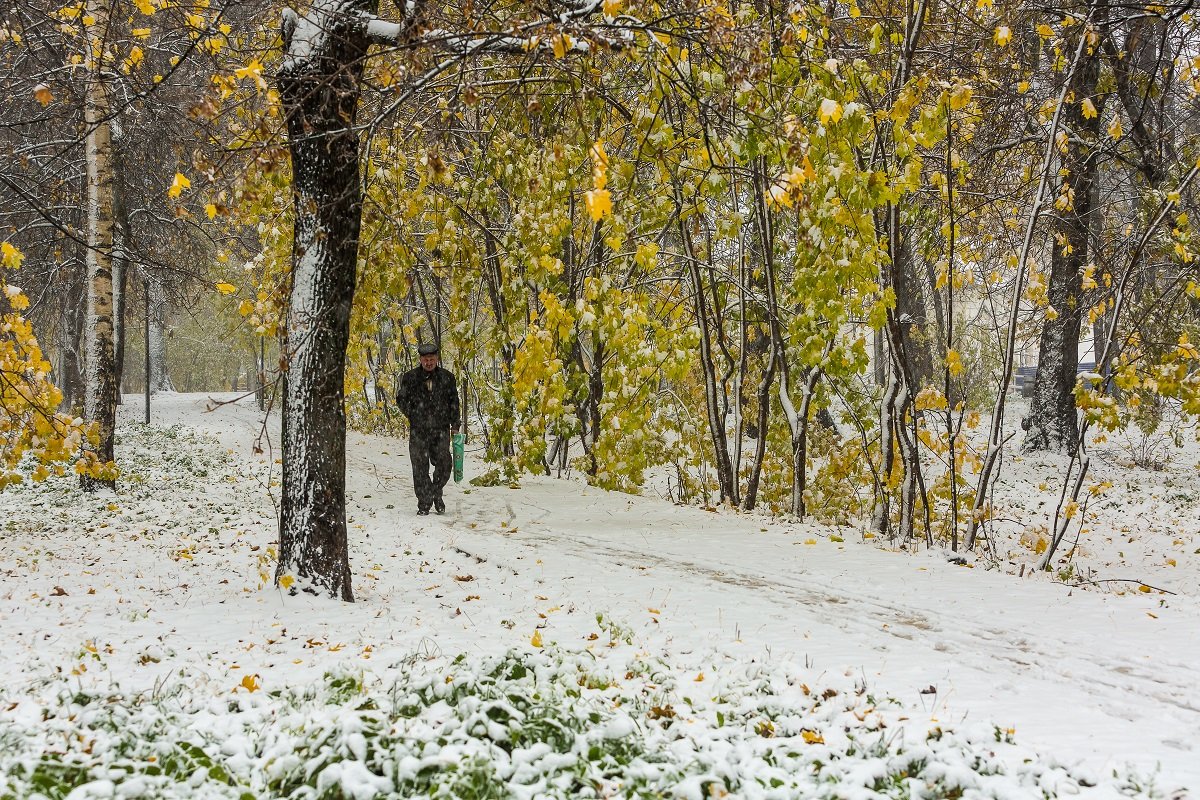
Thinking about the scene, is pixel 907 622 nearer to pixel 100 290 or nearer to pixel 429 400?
pixel 429 400

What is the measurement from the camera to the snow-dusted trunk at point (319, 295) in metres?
5.12

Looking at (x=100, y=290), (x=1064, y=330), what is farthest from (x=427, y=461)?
(x=1064, y=330)

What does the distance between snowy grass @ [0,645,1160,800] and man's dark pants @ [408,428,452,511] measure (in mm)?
5449

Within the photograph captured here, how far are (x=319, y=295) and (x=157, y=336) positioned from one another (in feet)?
83.6

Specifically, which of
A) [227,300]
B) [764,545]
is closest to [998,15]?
[764,545]

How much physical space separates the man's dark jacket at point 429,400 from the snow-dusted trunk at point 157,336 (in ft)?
49.6

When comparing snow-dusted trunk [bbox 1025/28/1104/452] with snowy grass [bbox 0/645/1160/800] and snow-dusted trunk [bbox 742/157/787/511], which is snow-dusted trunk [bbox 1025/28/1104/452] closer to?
snow-dusted trunk [bbox 742/157/787/511]

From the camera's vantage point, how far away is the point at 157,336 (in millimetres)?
27156

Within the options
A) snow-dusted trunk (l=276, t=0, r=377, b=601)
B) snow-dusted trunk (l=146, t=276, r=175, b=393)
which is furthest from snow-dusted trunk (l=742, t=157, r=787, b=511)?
snow-dusted trunk (l=146, t=276, r=175, b=393)

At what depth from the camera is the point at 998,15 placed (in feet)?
31.1

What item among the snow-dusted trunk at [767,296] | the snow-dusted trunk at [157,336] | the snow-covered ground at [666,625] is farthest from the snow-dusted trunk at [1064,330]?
the snow-dusted trunk at [157,336]

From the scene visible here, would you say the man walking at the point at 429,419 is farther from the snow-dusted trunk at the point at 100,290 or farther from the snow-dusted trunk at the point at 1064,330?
the snow-dusted trunk at the point at 1064,330

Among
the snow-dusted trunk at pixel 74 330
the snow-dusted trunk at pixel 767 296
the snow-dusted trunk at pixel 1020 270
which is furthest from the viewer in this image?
the snow-dusted trunk at pixel 74 330

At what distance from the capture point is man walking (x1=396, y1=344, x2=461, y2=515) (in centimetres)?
941
